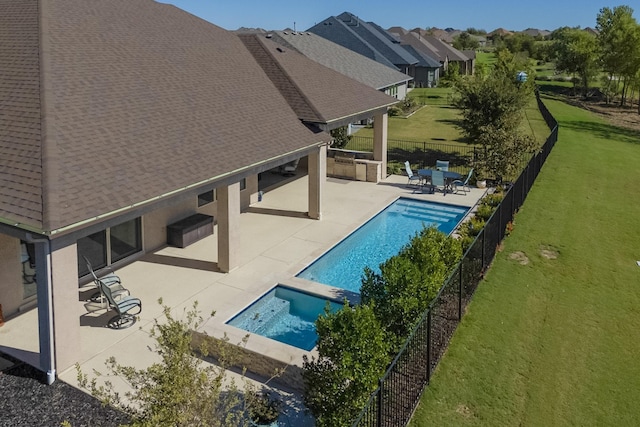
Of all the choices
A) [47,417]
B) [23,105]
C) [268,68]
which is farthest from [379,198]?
[47,417]

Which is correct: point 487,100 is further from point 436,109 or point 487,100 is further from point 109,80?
point 436,109

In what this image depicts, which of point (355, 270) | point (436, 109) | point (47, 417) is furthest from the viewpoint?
point (436, 109)

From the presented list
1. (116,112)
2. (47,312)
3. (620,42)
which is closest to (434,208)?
(116,112)

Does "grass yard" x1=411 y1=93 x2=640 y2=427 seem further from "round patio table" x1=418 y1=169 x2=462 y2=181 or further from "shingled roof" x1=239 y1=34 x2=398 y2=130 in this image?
"shingled roof" x1=239 y1=34 x2=398 y2=130

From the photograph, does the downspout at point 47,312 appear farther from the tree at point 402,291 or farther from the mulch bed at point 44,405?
the tree at point 402,291

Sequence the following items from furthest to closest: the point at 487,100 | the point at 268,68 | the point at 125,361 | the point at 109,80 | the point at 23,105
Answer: the point at 487,100
the point at 268,68
the point at 109,80
the point at 23,105
the point at 125,361

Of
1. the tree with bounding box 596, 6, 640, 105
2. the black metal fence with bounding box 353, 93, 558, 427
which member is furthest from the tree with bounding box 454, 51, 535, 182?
the tree with bounding box 596, 6, 640, 105
